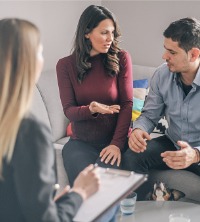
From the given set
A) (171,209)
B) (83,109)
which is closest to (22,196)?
(171,209)

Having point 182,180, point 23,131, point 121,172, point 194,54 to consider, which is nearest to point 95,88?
point 194,54

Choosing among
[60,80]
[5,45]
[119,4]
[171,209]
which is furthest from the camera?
[119,4]

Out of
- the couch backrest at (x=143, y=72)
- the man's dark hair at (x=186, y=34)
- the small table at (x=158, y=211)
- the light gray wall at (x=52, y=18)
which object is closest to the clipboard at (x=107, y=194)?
the small table at (x=158, y=211)

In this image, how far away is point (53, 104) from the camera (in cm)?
263

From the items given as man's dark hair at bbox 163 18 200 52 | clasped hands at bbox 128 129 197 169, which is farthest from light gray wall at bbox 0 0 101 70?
clasped hands at bbox 128 129 197 169

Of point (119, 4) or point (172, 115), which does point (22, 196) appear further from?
point (119, 4)

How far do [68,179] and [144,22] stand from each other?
1.67m

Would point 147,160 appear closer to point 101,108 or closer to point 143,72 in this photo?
point 101,108

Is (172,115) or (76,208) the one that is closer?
(76,208)

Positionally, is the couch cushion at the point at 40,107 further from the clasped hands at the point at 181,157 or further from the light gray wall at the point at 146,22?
the light gray wall at the point at 146,22

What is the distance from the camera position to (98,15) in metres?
2.06

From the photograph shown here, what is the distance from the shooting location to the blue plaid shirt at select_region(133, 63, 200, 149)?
6.88ft

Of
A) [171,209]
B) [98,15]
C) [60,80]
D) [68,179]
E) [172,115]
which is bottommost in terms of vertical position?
[68,179]

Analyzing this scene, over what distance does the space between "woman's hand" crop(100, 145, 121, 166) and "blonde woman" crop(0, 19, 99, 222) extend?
0.95 m
